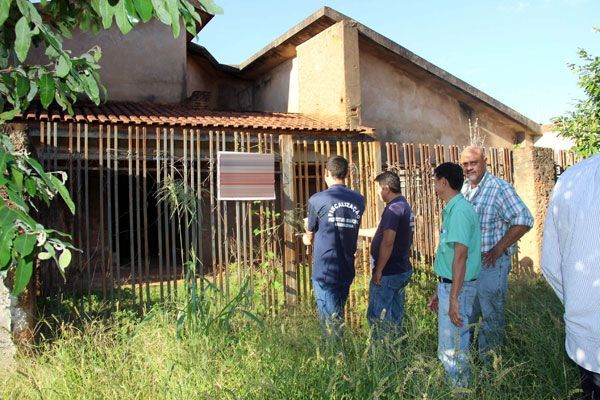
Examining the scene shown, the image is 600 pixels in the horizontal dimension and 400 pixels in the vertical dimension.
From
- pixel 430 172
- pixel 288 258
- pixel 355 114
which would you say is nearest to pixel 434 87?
pixel 355 114

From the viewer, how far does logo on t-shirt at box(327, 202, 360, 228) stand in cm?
433

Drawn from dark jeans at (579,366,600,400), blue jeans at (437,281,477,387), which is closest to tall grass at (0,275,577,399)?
blue jeans at (437,281,477,387)

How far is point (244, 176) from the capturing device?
516cm

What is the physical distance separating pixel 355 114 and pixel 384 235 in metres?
→ 6.13

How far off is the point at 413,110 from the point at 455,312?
31.9ft

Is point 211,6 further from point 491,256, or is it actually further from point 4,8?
point 491,256

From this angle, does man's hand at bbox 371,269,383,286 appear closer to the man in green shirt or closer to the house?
the man in green shirt

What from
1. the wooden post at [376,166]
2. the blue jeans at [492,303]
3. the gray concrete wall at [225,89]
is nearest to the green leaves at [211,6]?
the blue jeans at [492,303]

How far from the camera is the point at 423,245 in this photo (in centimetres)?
696

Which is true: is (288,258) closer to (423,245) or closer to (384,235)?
(384,235)

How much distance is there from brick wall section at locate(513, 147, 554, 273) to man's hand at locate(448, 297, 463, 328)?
16.5 feet

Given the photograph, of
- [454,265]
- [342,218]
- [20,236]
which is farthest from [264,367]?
[20,236]

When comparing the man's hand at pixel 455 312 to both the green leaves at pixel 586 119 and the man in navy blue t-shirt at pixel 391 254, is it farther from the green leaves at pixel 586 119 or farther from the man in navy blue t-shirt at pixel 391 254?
the green leaves at pixel 586 119

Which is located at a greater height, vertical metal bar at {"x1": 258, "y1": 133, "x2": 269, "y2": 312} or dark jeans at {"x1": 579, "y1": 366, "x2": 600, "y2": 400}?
vertical metal bar at {"x1": 258, "y1": 133, "x2": 269, "y2": 312}
